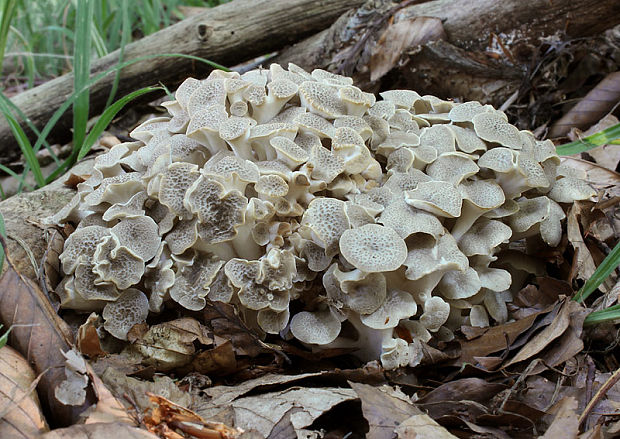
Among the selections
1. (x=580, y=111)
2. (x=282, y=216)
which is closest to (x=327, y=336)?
(x=282, y=216)

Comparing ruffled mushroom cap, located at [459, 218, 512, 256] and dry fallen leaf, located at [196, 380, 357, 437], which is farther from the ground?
ruffled mushroom cap, located at [459, 218, 512, 256]

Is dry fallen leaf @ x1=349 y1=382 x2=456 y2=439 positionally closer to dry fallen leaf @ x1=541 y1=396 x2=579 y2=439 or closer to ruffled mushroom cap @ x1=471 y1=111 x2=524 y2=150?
dry fallen leaf @ x1=541 y1=396 x2=579 y2=439

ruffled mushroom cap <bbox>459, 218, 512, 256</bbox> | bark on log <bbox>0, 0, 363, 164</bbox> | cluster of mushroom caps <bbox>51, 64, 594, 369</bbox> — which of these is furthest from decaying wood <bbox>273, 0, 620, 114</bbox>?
ruffled mushroom cap <bbox>459, 218, 512, 256</bbox>

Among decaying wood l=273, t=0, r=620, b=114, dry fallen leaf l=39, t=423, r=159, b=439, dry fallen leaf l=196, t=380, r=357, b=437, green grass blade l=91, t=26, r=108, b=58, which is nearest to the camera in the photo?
dry fallen leaf l=39, t=423, r=159, b=439

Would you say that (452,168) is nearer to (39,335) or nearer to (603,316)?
(603,316)

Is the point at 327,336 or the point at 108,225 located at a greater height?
the point at 108,225

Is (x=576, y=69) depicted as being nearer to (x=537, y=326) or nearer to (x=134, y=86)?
(x=537, y=326)
